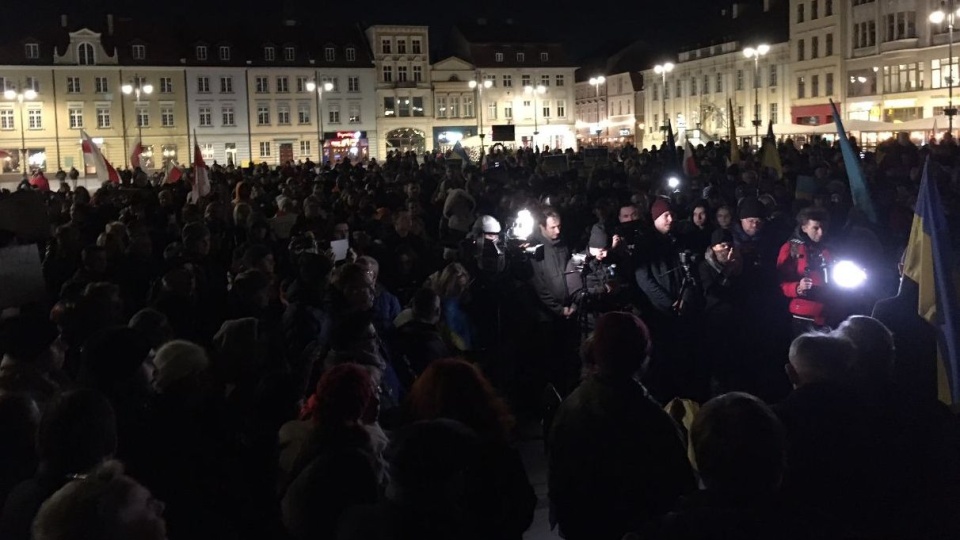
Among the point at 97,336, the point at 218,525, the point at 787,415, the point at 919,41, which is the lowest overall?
the point at 218,525

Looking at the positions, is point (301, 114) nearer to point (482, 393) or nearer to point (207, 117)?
point (207, 117)

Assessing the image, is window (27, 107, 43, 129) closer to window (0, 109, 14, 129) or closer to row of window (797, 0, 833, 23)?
window (0, 109, 14, 129)

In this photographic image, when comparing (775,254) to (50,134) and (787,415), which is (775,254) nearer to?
(787,415)

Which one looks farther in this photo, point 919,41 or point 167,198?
point 919,41

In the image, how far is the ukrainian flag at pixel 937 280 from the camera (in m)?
5.22

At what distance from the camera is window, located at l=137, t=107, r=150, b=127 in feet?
233

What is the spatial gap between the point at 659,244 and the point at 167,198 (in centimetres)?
857

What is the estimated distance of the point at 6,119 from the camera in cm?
6806

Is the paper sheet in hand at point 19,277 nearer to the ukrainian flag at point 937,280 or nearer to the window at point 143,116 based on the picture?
the ukrainian flag at point 937,280

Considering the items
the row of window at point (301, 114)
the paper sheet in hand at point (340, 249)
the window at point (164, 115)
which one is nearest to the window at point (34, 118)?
the window at point (164, 115)

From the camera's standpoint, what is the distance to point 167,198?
46.5 feet

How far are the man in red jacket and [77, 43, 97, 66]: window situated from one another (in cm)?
7008

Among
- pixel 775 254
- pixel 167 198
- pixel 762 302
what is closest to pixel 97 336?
pixel 762 302

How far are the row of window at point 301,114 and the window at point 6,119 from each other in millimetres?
12881
